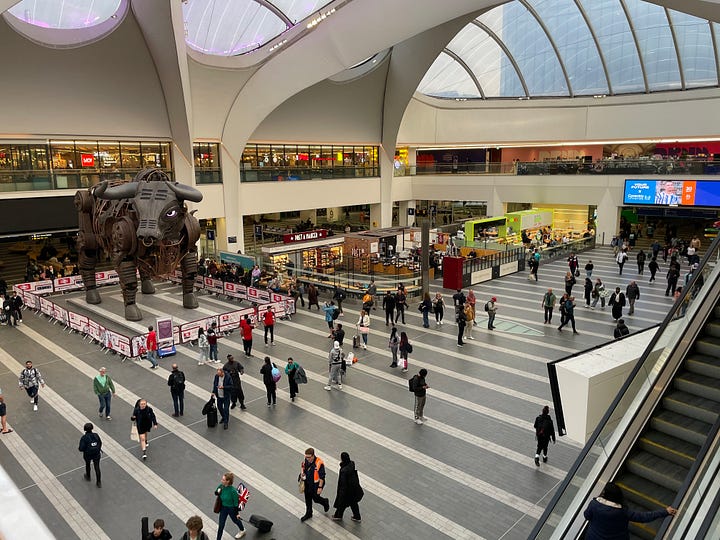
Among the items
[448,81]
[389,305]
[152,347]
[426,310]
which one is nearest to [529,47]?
[448,81]

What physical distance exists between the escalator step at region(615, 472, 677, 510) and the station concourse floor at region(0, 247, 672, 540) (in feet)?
8.74

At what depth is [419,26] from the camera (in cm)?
2034

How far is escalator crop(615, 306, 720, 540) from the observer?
5438 mm

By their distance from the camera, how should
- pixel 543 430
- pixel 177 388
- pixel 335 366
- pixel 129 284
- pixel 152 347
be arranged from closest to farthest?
1. pixel 543 430
2. pixel 177 388
3. pixel 335 366
4. pixel 152 347
5. pixel 129 284

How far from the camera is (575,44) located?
36.7m

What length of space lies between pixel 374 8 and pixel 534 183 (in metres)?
21.5

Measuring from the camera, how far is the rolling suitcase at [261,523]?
25.8 feet

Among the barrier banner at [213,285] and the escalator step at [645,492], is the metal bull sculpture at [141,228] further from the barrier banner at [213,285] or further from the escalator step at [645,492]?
the escalator step at [645,492]

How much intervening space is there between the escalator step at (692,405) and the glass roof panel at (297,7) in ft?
97.1

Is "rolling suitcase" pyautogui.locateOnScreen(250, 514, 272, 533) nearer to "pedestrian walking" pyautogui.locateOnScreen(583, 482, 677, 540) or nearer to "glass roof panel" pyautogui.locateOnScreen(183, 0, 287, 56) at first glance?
"pedestrian walking" pyautogui.locateOnScreen(583, 482, 677, 540)

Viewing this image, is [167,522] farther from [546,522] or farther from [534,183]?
[534,183]

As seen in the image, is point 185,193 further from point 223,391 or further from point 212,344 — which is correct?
point 223,391

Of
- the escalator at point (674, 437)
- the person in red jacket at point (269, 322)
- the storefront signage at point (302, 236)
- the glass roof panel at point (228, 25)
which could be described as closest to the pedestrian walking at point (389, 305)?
the person in red jacket at point (269, 322)

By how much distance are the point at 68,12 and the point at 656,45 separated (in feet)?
110
